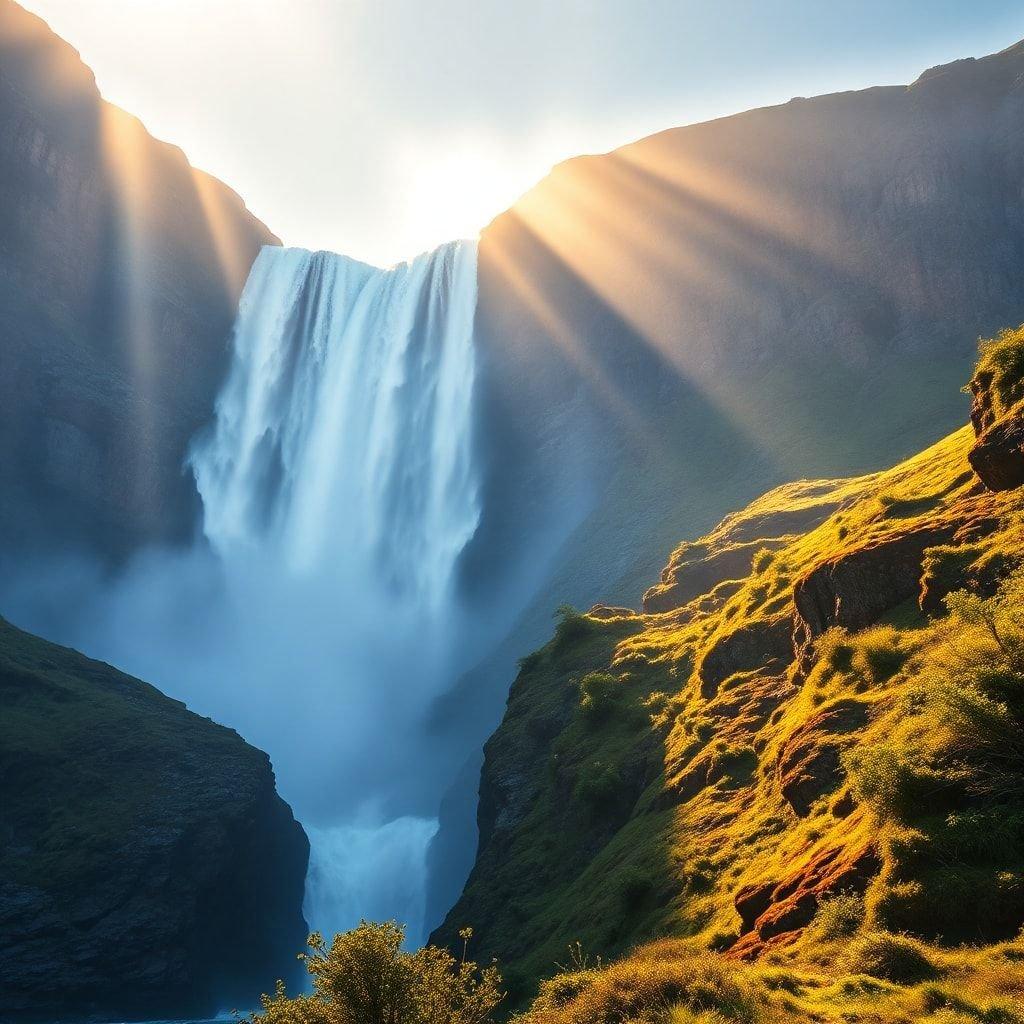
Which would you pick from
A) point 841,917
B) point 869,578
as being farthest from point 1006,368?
point 841,917

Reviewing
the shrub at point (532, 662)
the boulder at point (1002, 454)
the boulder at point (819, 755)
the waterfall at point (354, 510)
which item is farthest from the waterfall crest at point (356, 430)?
the boulder at point (819, 755)

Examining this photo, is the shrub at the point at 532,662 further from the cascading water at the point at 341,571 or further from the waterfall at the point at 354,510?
the waterfall at the point at 354,510

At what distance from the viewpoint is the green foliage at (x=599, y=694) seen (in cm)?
3469

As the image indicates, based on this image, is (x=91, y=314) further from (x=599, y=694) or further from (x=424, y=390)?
(x=599, y=694)

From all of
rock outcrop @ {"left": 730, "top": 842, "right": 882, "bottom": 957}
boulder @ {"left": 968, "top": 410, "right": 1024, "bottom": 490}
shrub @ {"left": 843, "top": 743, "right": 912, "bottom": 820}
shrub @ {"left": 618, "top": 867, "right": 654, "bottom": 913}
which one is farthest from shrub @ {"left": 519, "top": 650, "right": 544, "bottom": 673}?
shrub @ {"left": 843, "top": 743, "right": 912, "bottom": 820}

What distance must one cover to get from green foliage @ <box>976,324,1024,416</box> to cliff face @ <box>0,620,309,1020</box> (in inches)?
2344

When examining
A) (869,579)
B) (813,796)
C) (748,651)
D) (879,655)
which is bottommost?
(813,796)

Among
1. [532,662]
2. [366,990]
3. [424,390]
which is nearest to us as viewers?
[366,990]

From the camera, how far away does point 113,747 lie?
64.2m

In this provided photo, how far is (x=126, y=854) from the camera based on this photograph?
184ft

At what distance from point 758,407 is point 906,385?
17220 millimetres

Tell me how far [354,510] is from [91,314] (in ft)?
157

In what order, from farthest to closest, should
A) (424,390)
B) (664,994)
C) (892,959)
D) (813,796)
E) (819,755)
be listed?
(424,390)
(819,755)
(813,796)
(664,994)
(892,959)

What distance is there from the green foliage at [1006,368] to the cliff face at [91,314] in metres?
114
